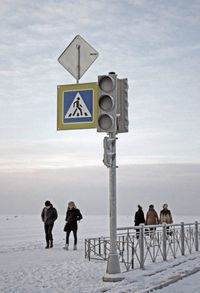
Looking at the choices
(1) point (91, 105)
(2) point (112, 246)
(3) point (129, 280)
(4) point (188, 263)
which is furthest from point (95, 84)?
(4) point (188, 263)

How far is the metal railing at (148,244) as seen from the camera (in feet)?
37.7

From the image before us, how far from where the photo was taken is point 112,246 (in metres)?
9.59

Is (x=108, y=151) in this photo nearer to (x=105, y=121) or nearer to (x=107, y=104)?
(x=105, y=121)

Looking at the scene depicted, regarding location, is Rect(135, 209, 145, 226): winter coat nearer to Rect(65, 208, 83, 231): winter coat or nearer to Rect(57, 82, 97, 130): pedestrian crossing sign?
Rect(65, 208, 83, 231): winter coat

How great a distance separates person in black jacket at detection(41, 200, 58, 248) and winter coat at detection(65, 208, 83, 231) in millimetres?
470

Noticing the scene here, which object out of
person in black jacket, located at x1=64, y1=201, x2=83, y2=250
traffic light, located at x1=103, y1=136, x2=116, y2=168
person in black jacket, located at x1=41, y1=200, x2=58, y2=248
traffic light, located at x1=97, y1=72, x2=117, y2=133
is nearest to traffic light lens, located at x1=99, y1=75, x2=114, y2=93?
traffic light, located at x1=97, y1=72, x2=117, y2=133

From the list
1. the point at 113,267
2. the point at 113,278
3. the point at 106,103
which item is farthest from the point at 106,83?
the point at 113,278

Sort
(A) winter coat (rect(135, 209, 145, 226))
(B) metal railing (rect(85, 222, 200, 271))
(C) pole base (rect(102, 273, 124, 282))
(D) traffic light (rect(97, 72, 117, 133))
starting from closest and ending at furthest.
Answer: (C) pole base (rect(102, 273, 124, 282)) → (D) traffic light (rect(97, 72, 117, 133)) → (B) metal railing (rect(85, 222, 200, 271)) → (A) winter coat (rect(135, 209, 145, 226))

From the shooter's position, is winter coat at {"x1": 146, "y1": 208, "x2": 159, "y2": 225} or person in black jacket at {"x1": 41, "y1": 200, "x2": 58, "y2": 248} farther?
winter coat at {"x1": 146, "y1": 208, "x2": 159, "y2": 225}

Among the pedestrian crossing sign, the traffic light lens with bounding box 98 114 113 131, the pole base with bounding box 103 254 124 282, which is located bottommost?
the pole base with bounding box 103 254 124 282

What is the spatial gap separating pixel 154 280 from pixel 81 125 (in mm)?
3180

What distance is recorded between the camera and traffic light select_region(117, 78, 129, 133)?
32.5 ft

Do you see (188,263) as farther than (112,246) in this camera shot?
Yes

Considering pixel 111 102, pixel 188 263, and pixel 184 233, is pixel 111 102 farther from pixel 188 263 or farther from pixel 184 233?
pixel 184 233
